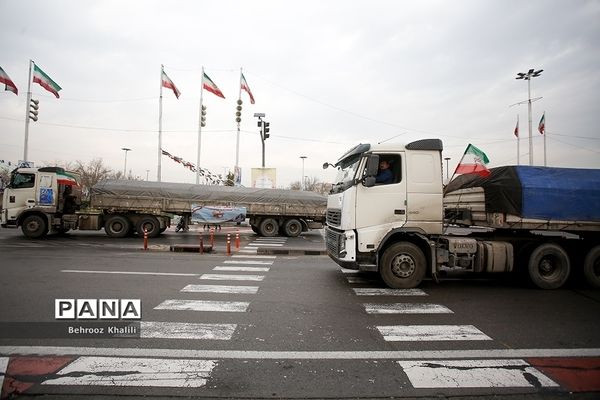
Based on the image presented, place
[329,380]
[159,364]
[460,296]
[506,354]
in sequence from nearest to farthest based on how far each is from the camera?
1. [329,380]
2. [159,364]
3. [506,354]
4. [460,296]

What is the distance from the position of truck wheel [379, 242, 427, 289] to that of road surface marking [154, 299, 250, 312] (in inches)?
128

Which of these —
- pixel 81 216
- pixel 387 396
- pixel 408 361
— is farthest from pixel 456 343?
pixel 81 216

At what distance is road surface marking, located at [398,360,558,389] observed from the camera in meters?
3.51

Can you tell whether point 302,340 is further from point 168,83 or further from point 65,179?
point 168,83

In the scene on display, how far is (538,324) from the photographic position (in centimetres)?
535

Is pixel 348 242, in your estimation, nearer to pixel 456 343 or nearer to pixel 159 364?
pixel 456 343

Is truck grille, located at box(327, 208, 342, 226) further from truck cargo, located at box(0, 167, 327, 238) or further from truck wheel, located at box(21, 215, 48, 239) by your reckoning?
truck wheel, located at box(21, 215, 48, 239)

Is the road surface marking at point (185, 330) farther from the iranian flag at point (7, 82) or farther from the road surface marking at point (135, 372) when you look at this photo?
the iranian flag at point (7, 82)

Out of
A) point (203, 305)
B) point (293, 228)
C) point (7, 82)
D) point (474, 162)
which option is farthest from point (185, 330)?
point (7, 82)

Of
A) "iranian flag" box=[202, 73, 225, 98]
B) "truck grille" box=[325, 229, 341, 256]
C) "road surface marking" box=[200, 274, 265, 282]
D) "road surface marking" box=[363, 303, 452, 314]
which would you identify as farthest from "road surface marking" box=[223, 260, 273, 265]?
"iranian flag" box=[202, 73, 225, 98]

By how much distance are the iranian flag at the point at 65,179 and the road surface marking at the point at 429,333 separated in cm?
1773

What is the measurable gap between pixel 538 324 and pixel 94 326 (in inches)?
273

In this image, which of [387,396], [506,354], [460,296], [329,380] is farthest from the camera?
[460,296]

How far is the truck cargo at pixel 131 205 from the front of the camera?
16062 millimetres
